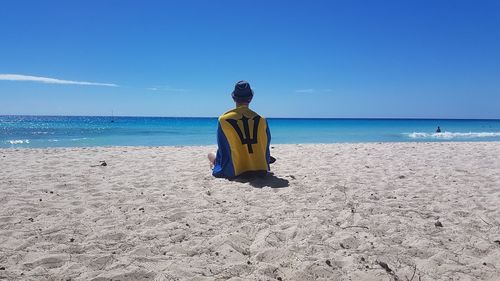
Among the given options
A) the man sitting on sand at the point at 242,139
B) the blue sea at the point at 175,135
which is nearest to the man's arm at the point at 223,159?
the man sitting on sand at the point at 242,139

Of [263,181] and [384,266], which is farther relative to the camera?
[263,181]

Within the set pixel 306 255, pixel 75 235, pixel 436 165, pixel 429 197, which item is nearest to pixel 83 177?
pixel 75 235

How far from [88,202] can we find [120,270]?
2.00 m

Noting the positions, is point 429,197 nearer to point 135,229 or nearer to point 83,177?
point 135,229

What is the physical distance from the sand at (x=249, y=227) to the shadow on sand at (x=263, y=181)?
0.10ft

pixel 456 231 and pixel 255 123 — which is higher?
pixel 255 123

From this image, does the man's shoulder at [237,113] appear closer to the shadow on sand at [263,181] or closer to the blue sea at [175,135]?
the shadow on sand at [263,181]

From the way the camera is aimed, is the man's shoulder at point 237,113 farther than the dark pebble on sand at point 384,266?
Yes

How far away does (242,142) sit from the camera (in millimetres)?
5496

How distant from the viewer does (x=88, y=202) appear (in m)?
4.28

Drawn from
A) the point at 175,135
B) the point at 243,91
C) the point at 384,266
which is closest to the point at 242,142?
the point at 243,91

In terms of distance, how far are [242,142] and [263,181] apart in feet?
2.32

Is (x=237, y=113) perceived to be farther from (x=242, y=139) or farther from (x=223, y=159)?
(x=223, y=159)

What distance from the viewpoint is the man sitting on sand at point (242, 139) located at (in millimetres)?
5449
